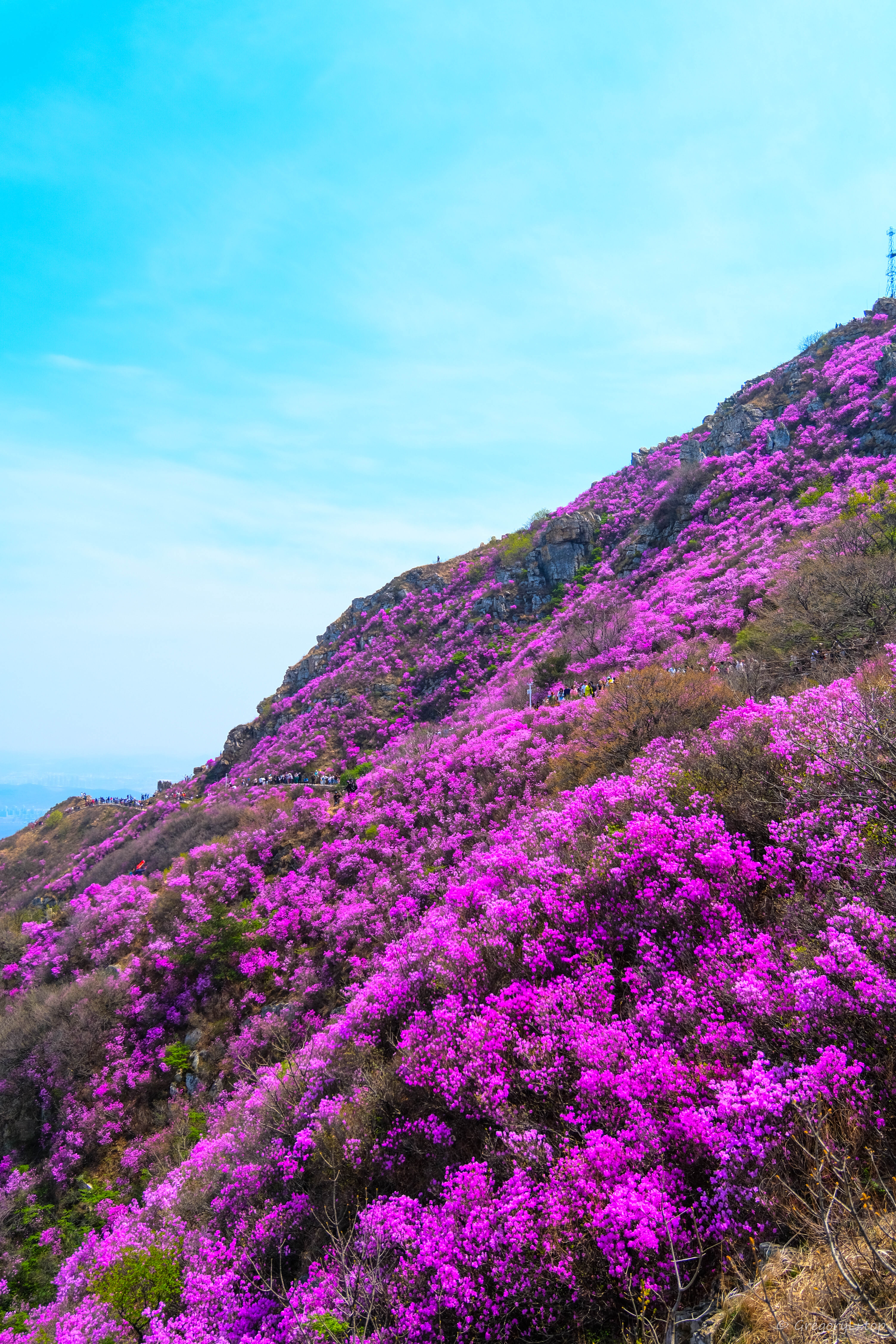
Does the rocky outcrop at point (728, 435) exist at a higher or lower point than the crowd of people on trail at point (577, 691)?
higher

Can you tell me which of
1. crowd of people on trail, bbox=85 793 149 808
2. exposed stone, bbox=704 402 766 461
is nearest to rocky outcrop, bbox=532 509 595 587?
exposed stone, bbox=704 402 766 461

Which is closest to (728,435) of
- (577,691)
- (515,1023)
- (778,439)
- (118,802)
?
(778,439)

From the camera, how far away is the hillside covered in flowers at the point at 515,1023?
3.78m

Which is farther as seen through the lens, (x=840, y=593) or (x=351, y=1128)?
(x=840, y=593)

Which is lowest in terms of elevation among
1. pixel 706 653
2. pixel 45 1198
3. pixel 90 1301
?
pixel 45 1198

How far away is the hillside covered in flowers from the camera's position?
3.78 m

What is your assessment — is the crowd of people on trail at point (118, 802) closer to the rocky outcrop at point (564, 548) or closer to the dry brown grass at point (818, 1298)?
the rocky outcrop at point (564, 548)

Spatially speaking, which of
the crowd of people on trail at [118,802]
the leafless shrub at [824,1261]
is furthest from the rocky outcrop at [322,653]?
the leafless shrub at [824,1261]

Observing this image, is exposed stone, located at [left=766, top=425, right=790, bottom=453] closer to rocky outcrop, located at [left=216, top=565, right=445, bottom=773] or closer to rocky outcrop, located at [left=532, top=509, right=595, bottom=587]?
rocky outcrop, located at [left=532, top=509, right=595, bottom=587]

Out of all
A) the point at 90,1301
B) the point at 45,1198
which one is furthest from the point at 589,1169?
the point at 45,1198

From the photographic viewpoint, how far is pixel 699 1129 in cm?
→ 386

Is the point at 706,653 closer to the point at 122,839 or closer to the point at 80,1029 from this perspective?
the point at 80,1029

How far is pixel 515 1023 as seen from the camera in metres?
5.90

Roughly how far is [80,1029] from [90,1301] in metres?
9.94
